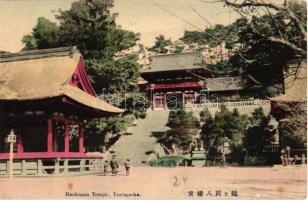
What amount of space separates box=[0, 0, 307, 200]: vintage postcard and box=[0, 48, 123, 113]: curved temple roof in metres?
0.05

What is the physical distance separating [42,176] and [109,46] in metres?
12.6

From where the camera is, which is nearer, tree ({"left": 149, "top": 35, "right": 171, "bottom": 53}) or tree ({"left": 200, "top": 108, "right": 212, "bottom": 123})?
tree ({"left": 200, "top": 108, "right": 212, "bottom": 123})

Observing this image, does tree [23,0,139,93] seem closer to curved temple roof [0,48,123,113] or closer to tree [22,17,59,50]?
tree [22,17,59,50]

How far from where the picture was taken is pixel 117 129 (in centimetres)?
2239

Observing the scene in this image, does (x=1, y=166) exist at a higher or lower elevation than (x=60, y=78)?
lower

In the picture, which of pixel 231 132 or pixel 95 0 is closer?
pixel 231 132

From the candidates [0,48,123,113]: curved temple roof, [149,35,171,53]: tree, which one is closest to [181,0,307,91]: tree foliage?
[0,48,123,113]: curved temple roof

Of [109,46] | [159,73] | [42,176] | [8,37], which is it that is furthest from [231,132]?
[159,73]

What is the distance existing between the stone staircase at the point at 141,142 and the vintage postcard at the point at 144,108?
3.1 inches

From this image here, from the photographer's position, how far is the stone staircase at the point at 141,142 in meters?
20.2

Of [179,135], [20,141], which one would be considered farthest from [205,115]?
[20,141]

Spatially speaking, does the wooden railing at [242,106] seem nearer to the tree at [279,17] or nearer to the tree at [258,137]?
the tree at [258,137]

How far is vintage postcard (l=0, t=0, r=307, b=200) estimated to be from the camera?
25.1ft

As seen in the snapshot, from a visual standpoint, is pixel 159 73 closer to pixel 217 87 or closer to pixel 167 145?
pixel 217 87
